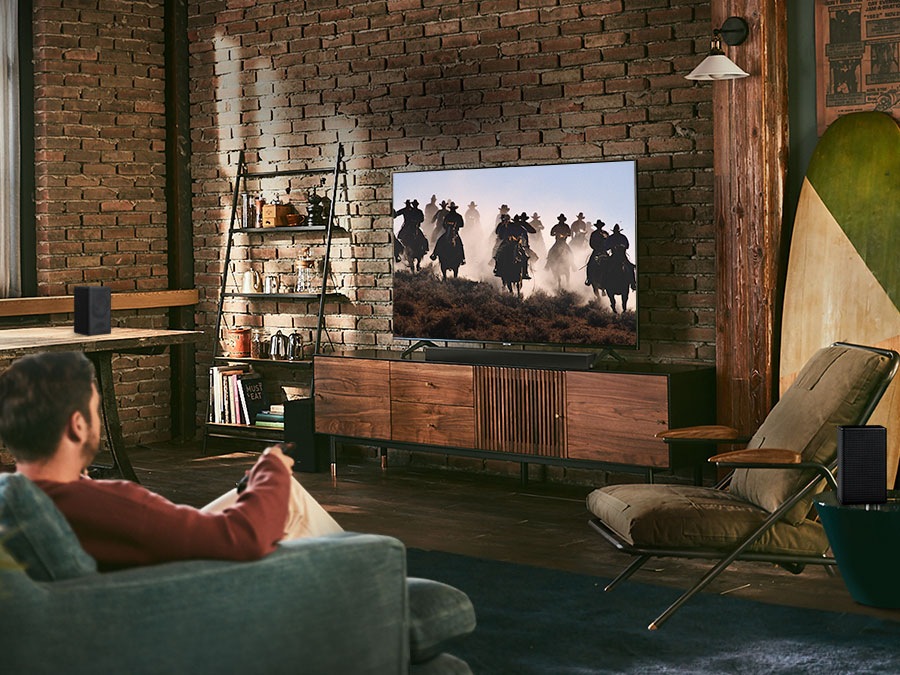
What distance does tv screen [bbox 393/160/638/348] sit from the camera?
19.3 feet

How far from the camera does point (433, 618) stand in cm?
232

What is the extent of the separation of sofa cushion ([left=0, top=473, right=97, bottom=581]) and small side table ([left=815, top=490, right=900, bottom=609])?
8.63 feet

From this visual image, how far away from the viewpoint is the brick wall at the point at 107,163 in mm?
7266

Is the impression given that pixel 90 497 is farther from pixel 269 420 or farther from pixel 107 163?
pixel 107 163

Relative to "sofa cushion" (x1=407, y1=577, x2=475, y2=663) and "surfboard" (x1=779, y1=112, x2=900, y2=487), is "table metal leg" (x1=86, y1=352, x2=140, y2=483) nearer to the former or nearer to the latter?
"surfboard" (x1=779, y1=112, x2=900, y2=487)

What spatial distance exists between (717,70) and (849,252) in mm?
927

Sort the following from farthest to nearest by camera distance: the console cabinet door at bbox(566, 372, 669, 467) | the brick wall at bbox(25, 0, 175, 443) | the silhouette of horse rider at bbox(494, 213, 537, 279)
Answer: the brick wall at bbox(25, 0, 175, 443) → the silhouette of horse rider at bbox(494, 213, 537, 279) → the console cabinet door at bbox(566, 372, 669, 467)

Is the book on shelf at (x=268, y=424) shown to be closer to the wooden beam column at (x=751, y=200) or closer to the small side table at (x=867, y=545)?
the wooden beam column at (x=751, y=200)

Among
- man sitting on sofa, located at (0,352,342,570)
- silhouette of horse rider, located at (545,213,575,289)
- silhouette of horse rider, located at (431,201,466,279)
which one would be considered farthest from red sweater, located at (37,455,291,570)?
silhouette of horse rider, located at (431,201,466,279)

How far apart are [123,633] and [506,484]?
4551 mm

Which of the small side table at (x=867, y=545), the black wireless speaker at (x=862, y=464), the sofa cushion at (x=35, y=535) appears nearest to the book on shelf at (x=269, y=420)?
the small side table at (x=867, y=545)

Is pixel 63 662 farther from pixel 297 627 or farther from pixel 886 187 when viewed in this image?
pixel 886 187

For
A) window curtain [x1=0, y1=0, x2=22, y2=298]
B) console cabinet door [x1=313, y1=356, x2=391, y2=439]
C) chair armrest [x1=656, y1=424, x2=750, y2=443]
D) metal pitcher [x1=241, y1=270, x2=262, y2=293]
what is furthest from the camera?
metal pitcher [x1=241, y1=270, x2=262, y2=293]

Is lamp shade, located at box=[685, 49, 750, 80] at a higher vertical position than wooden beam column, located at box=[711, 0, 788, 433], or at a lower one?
higher
